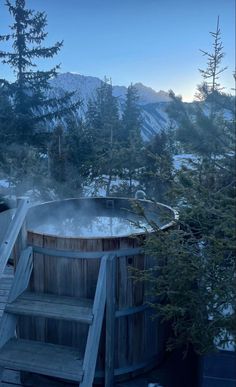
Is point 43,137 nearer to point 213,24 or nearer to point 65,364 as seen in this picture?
point 213,24

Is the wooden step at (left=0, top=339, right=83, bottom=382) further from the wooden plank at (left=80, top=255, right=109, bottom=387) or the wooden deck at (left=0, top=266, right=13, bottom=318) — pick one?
the wooden deck at (left=0, top=266, right=13, bottom=318)

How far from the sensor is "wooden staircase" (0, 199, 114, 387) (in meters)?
1.97

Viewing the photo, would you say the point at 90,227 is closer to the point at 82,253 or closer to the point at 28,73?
the point at 82,253

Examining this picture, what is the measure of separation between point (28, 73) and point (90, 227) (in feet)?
20.2

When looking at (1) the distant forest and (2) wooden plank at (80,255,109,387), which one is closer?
(1) the distant forest

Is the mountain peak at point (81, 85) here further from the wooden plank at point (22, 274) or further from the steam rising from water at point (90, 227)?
the wooden plank at point (22, 274)

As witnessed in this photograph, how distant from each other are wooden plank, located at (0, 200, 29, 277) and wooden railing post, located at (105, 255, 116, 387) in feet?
2.15

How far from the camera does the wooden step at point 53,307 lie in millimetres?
2109

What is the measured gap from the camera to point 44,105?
8.23 m

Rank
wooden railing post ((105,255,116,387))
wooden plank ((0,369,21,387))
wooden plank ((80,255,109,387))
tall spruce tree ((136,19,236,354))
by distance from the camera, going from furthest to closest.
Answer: wooden plank ((0,369,21,387)) → wooden railing post ((105,255,116,387)) → wooden plank ((80,255,109,387)) → tall spruce tree ((136,19,236,354))

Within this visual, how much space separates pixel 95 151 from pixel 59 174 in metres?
1.13

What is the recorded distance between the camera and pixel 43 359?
2076mm

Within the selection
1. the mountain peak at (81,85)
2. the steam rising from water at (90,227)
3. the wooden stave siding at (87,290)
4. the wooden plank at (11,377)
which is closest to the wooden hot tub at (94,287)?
the wooden stave siding at (87,290)

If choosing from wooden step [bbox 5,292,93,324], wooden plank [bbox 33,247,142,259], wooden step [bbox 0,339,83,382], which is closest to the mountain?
wooden plank [bbox 33,247,142,259]
